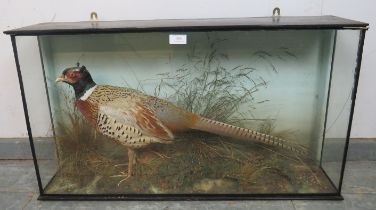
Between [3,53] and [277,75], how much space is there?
1439 mm

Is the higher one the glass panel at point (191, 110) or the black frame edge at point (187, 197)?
the glass panel at point (191, 110)

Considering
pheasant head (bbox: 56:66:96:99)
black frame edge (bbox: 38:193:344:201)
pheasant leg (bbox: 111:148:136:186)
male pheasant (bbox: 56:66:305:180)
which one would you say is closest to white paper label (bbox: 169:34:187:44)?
male pheasant (bbox: 56:66:305:180)

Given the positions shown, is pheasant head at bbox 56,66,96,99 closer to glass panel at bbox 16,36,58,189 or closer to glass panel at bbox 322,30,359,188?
glass panel at bbox 16,36,58,189

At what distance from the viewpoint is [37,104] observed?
166cm

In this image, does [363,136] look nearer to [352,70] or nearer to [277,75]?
[352,70]

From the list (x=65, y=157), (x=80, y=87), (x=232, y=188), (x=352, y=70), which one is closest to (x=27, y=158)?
(x=65, y=157)

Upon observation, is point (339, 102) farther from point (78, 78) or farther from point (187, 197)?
point (78, 78)

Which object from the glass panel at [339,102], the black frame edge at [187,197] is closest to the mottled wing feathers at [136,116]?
the black frame edge at [187,197]

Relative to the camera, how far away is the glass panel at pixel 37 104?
1.57 meters

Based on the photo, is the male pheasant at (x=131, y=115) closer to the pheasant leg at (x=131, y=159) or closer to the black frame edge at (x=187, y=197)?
the pheasant leg at (x=131, y=159)

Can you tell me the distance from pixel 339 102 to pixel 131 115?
970mm

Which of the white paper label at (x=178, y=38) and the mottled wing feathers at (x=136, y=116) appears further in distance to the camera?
the mottled wing feathers at (x=136, y=116)

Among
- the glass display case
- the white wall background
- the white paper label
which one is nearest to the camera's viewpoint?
the white paper label

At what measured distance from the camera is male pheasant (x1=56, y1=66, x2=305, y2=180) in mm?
1597
